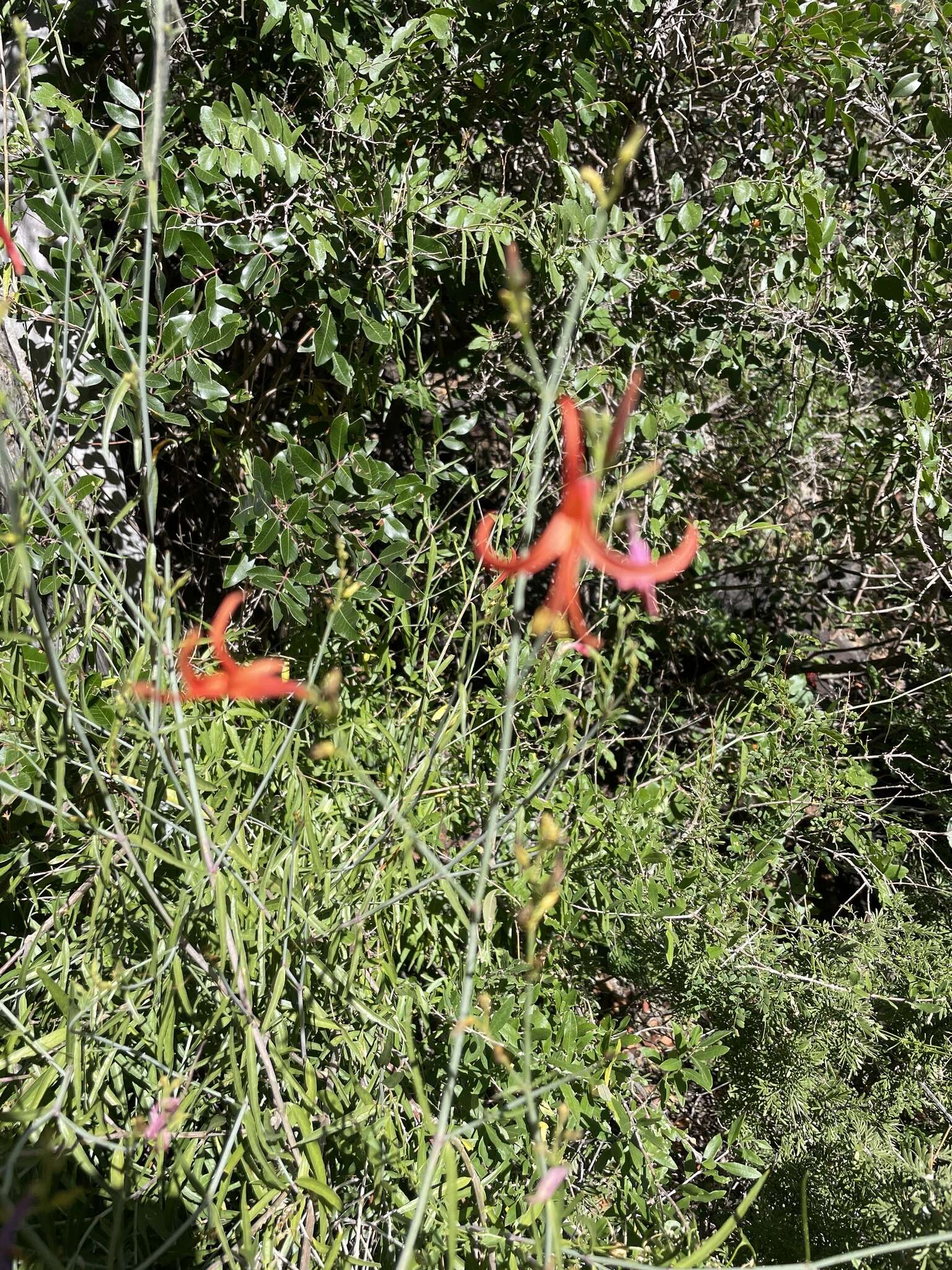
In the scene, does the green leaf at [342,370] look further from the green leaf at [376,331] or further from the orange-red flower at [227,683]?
the orange-red flower at [227,683]

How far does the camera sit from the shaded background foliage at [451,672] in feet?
3.83

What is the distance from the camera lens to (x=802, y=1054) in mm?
1398

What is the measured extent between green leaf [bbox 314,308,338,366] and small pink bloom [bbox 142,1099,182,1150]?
1104 millimetres

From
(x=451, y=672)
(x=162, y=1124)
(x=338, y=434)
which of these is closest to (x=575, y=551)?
(x=162, y=1124)

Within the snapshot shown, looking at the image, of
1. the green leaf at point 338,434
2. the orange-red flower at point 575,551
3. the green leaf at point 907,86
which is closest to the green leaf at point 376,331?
the green leaf at point 338,434

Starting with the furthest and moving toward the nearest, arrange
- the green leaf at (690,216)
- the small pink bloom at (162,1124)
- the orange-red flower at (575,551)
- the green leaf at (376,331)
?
1. the green leaf at (690,216)
2. the green leaf at (376,331)
3. the small pink bloom at (162,1124)
4. the orange-red flower at (575,551)

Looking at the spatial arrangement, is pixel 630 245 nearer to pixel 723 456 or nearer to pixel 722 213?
pixel 722 213

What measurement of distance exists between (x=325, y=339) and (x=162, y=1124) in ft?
3.81

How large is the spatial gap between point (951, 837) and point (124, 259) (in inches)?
70.4

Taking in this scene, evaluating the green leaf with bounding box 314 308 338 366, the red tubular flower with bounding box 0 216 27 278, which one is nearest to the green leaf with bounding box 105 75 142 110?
the green leaf with bounding box 314 308 338 366

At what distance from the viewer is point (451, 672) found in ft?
6.88

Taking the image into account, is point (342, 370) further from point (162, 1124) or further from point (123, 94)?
point (162, 1124)

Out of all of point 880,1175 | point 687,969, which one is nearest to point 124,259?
point 687,969

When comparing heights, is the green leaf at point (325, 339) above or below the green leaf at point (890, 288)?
below
